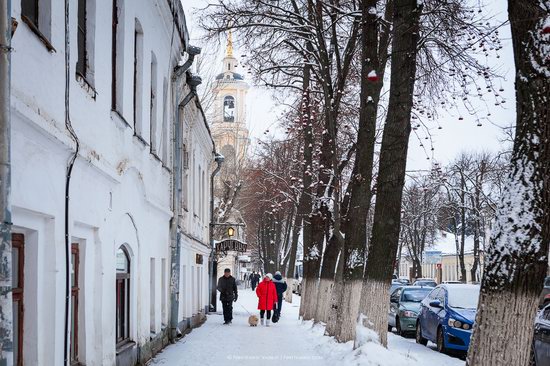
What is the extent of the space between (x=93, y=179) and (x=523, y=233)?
4404 mm

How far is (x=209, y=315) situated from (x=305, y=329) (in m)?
8.52

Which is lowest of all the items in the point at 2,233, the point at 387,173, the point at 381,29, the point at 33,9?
the point at 2,233

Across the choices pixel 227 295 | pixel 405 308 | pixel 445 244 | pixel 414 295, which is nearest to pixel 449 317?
pixel 405 308

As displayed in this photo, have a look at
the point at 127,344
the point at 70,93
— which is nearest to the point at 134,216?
the point at 127,344

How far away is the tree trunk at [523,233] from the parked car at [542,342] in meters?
4.03

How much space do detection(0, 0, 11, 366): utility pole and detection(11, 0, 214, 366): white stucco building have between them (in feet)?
3.29

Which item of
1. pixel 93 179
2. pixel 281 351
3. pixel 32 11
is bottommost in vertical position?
pixel 281 351

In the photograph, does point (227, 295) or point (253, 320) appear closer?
point (253, 320)

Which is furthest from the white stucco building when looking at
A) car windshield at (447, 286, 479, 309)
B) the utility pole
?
car windshield at (447, 286, 479, 309)

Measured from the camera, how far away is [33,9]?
20.4 ft

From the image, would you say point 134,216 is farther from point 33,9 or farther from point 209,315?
point 209,315

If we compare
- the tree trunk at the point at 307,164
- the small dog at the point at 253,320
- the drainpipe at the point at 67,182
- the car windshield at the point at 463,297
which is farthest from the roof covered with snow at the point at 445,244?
the drainpipe at the point at 67,182

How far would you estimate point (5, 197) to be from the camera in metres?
4.01

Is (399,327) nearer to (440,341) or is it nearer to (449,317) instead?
(440,341)
